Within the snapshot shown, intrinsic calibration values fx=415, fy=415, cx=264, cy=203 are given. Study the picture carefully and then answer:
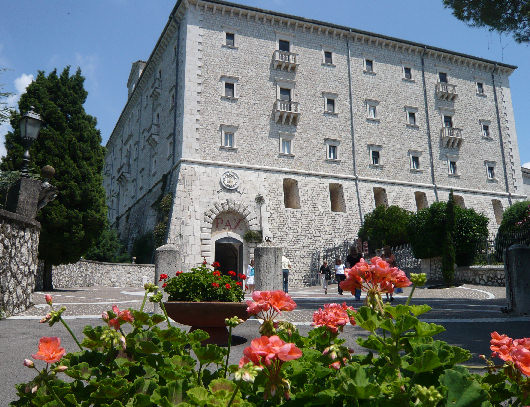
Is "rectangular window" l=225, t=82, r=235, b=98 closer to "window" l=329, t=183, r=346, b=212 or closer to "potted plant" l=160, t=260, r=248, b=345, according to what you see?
"window" l=329, t=183, r=346, b=212

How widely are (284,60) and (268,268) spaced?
22.1m

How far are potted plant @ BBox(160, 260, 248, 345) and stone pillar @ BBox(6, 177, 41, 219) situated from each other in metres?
5.38

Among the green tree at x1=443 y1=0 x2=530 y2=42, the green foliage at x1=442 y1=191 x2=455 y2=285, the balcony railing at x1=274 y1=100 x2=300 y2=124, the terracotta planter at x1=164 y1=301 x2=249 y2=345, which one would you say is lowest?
the terracotta planter at x1=164 y1=301 x2=249 y2=345

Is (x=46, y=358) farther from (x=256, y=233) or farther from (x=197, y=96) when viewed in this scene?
(x=197, y=96)

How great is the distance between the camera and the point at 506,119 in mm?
34562

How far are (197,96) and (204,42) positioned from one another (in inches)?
146

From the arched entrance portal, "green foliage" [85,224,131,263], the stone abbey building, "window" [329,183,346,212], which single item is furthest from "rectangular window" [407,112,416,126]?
"green foliage" [85,224,131,263]

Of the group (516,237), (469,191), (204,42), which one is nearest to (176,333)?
(516,237)

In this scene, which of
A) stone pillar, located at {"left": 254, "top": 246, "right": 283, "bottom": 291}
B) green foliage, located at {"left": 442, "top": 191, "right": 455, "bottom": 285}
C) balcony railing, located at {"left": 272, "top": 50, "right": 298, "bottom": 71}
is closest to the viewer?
stone pillar, located at {"left": 254, "top": 246, "right": 283, "bottom": 291}

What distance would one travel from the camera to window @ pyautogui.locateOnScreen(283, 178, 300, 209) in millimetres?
26734

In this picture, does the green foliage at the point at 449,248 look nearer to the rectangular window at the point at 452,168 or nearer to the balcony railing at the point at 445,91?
the rectangular window at the point at 452,168

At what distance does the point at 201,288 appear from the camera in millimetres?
5609

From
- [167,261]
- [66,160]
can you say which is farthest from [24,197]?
[66,160]

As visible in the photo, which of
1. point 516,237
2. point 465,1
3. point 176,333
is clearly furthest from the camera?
point 516,237
